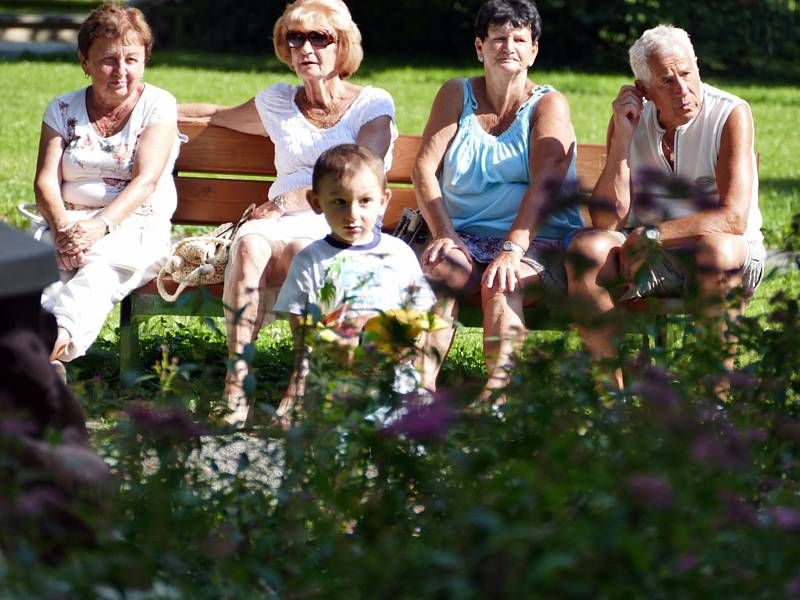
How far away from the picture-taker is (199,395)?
3018 mm

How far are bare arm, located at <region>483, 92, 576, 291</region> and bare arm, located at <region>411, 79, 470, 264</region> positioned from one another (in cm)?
19

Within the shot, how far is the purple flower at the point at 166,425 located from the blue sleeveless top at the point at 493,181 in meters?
2.73

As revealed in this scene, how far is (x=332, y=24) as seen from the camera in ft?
17.0

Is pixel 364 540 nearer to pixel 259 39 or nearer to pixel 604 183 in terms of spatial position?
pixel 604 183

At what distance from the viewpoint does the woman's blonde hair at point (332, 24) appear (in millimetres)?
5176

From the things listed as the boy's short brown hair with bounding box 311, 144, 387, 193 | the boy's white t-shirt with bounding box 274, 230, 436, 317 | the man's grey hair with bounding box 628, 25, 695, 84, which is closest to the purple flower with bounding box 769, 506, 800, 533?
the boy's white t-shirt with bounding box 274, 230, 436, 317

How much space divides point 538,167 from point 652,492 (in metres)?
3.17

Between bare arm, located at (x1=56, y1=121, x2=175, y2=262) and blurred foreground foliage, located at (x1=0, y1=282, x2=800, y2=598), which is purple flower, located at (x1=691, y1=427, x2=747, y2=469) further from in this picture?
bare arm, located at (x1=56, y1=121, x2=175, y2=262)

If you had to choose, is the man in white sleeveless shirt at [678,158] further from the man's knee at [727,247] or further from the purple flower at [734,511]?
the purple flower at [734,511]

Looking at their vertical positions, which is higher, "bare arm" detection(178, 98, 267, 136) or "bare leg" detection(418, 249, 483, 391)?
"bare arm" detection(178, 98, 267, 136)

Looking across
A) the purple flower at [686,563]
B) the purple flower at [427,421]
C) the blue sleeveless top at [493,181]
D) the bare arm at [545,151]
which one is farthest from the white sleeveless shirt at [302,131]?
the purple flower at [686,563]

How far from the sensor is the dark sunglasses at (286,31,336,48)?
5.16 meters

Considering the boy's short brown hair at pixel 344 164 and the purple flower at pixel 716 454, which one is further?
the boy's short brown hair at pixel 344 164

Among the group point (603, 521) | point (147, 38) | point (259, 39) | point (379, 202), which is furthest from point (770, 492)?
point (259, 39)
